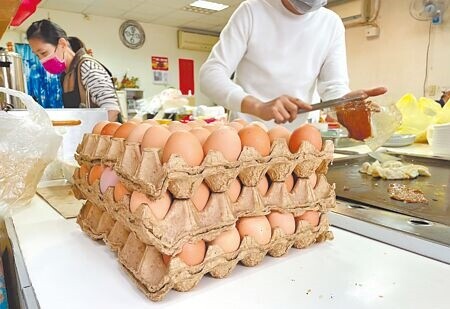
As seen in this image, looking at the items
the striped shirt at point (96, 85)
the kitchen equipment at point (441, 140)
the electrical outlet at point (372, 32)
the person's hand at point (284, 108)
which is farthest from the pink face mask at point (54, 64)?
the electrical outlet at point (372, 32)

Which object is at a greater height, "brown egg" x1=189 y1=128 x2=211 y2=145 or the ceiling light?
the ceiling light

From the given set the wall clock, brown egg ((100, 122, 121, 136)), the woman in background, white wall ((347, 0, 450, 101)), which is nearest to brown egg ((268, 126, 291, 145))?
brown egg ((100, 122, 121, 136))

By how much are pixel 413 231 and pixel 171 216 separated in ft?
1.56

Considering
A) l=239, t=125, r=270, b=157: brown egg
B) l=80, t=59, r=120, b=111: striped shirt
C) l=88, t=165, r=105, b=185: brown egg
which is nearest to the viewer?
l=239, t=125, r=270, b=157: brown egg

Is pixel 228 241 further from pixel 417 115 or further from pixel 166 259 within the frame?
pixel 417 115

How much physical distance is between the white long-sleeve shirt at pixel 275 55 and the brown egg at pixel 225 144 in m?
0.94

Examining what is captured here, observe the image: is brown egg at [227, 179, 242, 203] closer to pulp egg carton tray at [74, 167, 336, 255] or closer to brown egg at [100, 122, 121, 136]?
pulp egg carton tray at [74, 167, 336, 255]

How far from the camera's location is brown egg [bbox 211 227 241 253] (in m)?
0.53

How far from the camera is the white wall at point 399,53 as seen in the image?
442 centimetres

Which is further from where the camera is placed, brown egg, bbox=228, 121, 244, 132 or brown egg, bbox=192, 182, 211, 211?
brown egg, bbox=228, 121, 244, 132

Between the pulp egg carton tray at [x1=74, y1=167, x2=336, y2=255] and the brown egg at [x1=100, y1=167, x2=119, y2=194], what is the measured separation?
0.05ft

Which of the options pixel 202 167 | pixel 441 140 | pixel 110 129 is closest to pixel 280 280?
pixel 202 167

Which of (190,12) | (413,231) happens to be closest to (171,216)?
(413,231)

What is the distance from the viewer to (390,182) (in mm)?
1079
